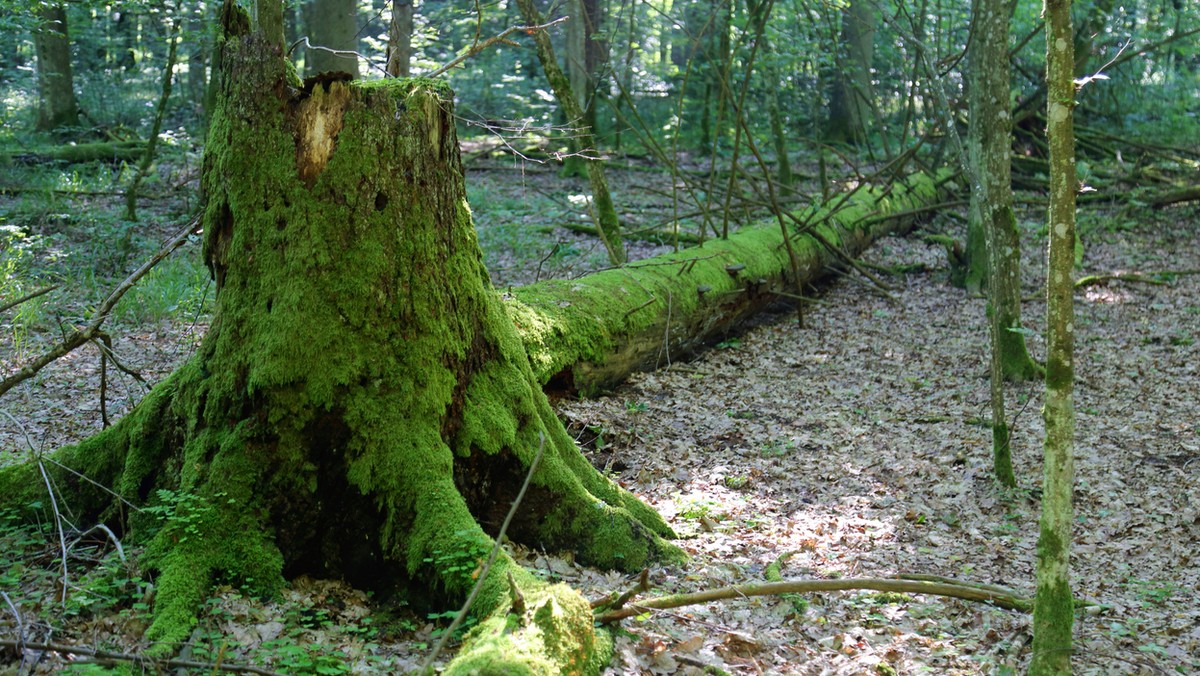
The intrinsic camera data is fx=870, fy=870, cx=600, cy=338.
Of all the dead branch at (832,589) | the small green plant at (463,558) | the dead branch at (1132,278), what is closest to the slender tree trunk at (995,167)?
the dead branch at (832,589)

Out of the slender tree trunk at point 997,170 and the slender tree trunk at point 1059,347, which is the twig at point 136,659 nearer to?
the slender tree trunk at point 1059,347

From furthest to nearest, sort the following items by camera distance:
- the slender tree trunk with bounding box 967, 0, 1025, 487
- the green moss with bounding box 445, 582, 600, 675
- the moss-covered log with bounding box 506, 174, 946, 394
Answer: the moss-covered log with bounding box 506, 174, 946, 394 → the slender tree trunk with bounding box 967, 0, 1025, 487 → the green moss with bounding box 445, 582, 600, 675

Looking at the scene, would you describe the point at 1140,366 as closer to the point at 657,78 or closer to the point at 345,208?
the point at 345,208

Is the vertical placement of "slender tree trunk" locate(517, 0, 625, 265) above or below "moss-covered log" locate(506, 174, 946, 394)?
above

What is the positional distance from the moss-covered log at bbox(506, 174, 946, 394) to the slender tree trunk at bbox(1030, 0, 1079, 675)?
349 cm

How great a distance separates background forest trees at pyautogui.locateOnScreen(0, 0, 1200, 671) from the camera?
5.69 metres

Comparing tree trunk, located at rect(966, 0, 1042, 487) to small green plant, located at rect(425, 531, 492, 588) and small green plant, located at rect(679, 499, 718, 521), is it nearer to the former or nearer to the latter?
small green plant, located at rect(679, 499, 718, 521)

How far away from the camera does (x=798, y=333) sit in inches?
374

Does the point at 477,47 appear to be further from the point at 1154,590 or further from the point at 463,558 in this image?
the point at 1154,590

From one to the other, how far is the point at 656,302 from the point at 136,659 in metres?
5.47

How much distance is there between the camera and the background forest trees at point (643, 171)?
224 inches

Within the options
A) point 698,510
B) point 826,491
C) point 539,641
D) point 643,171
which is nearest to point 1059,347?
point 539,641

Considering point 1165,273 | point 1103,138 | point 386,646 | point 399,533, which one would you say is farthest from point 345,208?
point 1103,138

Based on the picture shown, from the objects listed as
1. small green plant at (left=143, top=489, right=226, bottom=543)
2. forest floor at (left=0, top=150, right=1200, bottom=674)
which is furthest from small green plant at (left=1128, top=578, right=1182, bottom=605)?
small green plant at (left=143, top=489, right=226, bottom=543)
